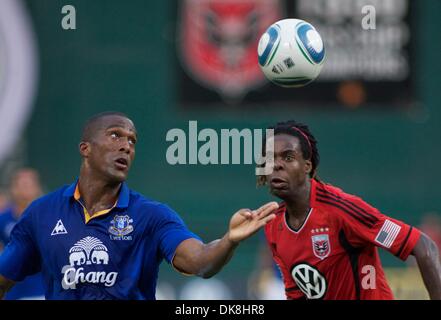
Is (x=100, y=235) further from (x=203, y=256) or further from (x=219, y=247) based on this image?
(x=219, y=247)

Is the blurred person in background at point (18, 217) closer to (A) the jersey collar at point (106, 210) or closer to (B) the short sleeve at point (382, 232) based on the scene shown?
(A) the jersey collar at point (106, 210)

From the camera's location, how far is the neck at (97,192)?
7.13 meters

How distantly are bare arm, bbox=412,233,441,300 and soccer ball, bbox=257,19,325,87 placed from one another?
1771 millimetres

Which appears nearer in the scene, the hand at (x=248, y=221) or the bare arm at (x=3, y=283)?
the hand at (x=248, y=221)

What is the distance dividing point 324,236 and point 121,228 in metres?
1.59

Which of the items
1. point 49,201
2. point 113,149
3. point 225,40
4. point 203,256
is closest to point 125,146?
point 113,149

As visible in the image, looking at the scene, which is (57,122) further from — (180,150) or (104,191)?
(104,191)

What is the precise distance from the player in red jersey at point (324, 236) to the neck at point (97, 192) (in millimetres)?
1245

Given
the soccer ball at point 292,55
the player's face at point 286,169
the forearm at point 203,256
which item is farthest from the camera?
the soccer ball at point 292,55

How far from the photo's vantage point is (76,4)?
54.6 ft

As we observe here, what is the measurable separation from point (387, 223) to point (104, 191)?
2.01m

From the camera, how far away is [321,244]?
770 centimetres

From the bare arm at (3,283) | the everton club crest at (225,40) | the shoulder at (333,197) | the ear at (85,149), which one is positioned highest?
the everton club crest at (225,40)

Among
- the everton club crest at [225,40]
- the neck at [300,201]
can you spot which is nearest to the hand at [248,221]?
the neck at [300,201]
